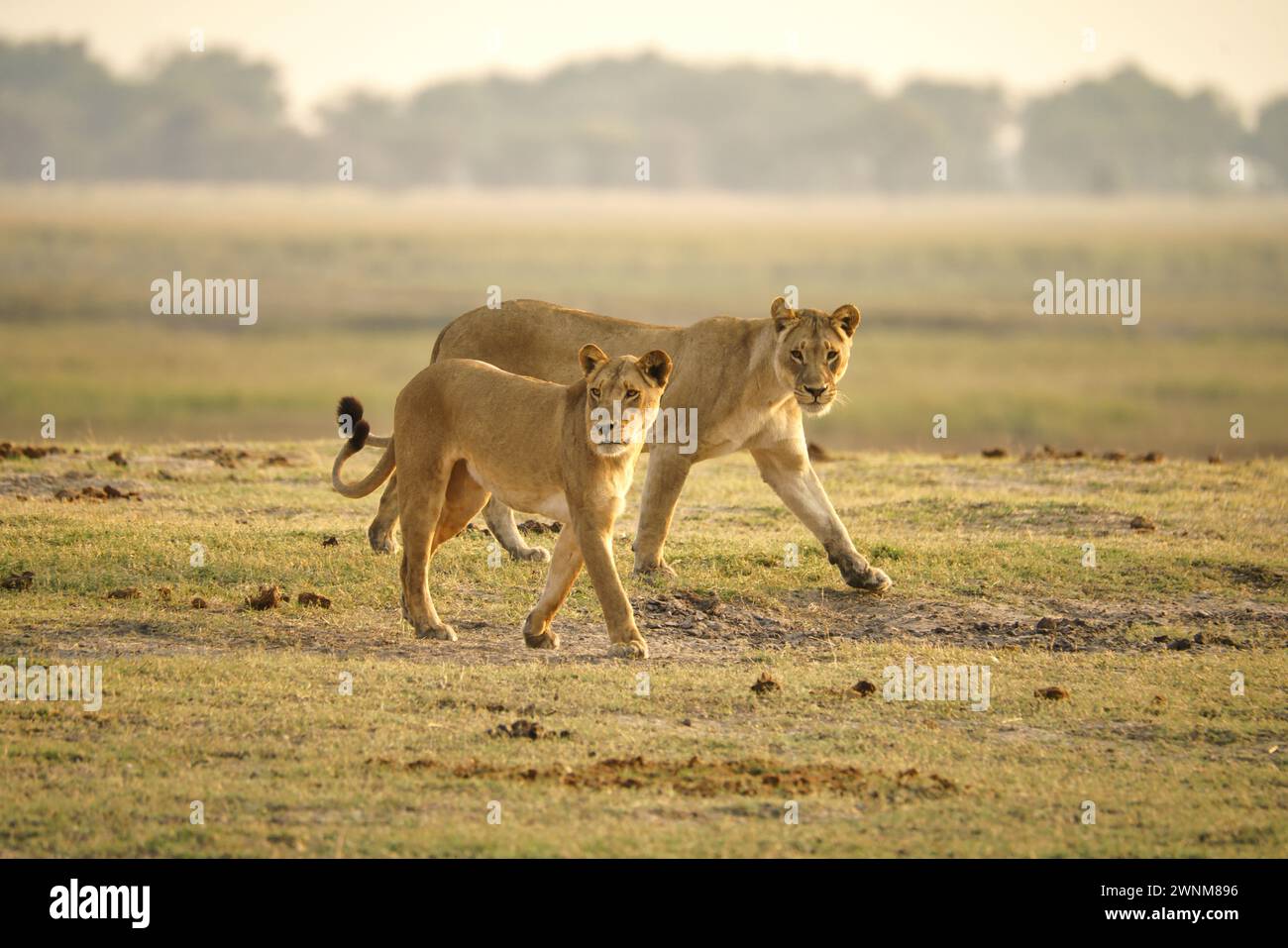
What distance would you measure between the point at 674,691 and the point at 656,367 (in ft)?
5.08

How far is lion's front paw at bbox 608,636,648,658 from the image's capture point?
9.59 metres

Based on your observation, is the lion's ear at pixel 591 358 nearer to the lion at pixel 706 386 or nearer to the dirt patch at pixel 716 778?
the lion at pixel 706 386

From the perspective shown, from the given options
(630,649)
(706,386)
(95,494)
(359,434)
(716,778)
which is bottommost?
(716,778)

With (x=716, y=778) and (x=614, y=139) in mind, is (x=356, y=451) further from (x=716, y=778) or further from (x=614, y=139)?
(x=614, y=139)

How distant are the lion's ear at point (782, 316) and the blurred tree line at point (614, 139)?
133 metres

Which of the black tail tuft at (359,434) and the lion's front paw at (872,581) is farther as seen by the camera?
the lion's front paw at (872,581)

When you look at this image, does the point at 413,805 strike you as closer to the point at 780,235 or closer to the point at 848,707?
the point at 848,707

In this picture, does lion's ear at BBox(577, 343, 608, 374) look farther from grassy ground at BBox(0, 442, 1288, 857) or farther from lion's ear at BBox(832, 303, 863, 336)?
lion's ear at BBox(832, 303, 863, 336)

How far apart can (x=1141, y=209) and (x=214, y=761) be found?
126280 mm

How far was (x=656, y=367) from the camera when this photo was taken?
915 centimetres

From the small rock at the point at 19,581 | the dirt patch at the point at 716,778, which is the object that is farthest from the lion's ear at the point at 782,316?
the small rock at the point at 19,581

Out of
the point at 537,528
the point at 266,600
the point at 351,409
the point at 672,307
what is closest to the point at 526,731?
the point at 266,600

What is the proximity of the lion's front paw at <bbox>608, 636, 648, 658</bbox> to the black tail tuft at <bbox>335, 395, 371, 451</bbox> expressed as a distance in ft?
6.12

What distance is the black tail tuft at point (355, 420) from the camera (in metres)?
10.3
